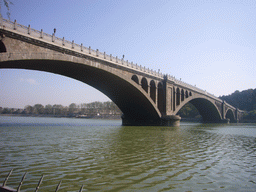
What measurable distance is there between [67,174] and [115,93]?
113 ft

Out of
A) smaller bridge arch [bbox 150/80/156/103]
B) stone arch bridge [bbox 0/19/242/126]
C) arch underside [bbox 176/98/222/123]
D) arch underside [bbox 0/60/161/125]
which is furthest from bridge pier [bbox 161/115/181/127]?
arch underside [bbox 176/98/222/123]

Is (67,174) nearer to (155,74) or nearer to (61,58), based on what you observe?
(61,58)

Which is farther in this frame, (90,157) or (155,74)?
(155,74)

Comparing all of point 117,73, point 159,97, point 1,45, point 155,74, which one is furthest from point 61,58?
point 159,97

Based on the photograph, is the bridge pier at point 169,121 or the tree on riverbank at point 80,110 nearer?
the bridge pier at point 169,121

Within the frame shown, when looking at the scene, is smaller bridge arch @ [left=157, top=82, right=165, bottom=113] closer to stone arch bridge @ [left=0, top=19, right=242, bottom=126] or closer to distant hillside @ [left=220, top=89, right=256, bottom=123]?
stone arch bridge @ [left=0, top=19, right=242, bottom=126]

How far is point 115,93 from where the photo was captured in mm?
42406

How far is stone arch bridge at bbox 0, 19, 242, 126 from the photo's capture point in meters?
21.9

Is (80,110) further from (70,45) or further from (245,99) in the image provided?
(70,45)

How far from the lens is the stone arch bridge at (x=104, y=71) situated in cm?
2192

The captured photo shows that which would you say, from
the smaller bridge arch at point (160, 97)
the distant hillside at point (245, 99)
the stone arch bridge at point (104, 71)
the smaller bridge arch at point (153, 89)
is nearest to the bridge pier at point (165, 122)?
the stone arch bridge at point (104, 71)

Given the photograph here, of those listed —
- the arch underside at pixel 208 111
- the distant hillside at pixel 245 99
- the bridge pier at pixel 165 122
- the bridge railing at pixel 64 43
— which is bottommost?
the bridge pier at pixel 165 122

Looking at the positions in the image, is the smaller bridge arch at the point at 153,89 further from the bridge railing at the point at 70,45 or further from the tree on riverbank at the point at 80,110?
the tree on riverbank at the point at 80,110

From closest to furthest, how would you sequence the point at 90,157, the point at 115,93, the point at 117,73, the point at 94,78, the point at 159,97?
the point at 90,157, the point at 117,73, the point at 94,78, the point at 115,93, the point at 159,97
